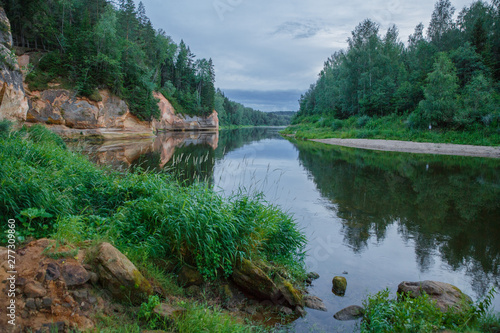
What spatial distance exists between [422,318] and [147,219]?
4.53 m

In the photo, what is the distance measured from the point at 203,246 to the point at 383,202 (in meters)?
9.76

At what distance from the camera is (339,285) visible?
548 centimetres

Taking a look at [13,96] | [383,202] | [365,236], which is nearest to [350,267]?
[365,236]

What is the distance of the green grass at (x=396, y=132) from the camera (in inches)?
1193

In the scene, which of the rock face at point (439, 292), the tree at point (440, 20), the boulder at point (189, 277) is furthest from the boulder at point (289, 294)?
the tree at point (440, 20)

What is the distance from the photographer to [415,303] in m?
3.99

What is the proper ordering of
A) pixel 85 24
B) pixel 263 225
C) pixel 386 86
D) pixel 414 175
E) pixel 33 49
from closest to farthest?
pixel 263 225, pixel 414 175, pixel 33 49, pixel 85 24, pixel 386 86

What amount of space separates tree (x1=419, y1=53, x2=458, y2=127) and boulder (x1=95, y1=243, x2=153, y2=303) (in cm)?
3871

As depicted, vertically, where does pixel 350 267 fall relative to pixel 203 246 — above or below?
below

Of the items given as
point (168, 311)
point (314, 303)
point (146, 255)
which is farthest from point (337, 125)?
point (168, 311)

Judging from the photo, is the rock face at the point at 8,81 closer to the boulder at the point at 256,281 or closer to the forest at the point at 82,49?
the boulder at the point at 256,281

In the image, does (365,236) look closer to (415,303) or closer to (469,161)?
(415,303)

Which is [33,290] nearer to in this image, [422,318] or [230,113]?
[422,318]

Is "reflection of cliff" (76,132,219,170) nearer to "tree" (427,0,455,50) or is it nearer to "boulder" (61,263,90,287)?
"boulder" (61,263,90,287)
